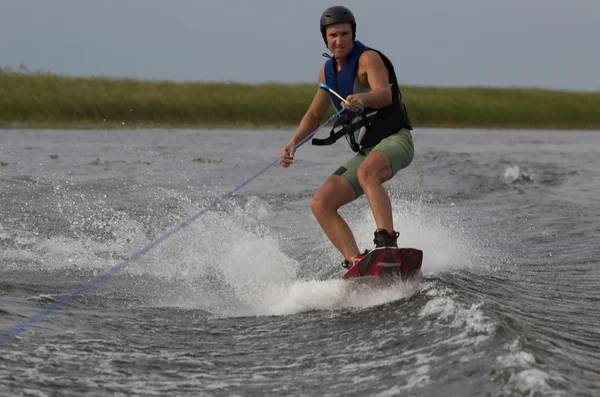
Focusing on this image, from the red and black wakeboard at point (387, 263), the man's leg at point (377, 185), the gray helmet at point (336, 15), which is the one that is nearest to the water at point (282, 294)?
the red and black wakeboard at point (387, 263)

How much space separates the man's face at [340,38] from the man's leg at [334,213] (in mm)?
933

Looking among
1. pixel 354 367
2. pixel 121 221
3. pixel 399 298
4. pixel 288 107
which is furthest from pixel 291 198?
pixel 288 107

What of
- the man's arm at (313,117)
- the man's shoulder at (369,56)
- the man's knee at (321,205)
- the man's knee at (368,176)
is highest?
the man's shoulder at (369,56)

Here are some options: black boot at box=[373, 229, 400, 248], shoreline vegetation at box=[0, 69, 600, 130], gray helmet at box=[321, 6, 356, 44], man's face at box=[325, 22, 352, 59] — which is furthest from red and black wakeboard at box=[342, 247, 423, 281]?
shoreline vegetation at box=[0, 69, 600, 130]

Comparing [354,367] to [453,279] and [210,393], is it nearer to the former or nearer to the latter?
[210,393]

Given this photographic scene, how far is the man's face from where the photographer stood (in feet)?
22.6

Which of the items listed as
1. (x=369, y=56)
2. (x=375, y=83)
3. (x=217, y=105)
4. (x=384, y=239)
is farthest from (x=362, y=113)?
(x=217, y=105)

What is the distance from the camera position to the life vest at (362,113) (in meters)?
6.98

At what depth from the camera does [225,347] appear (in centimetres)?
564

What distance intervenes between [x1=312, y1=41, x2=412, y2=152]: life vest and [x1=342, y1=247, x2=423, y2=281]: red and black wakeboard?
1018 millimetres

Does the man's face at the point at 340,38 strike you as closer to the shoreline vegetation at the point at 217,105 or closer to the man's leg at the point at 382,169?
the man's leg at the point at 382,169

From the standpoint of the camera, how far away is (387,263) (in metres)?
6.40

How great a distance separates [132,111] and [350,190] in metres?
29.2

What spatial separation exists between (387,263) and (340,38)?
1687 millimetres
